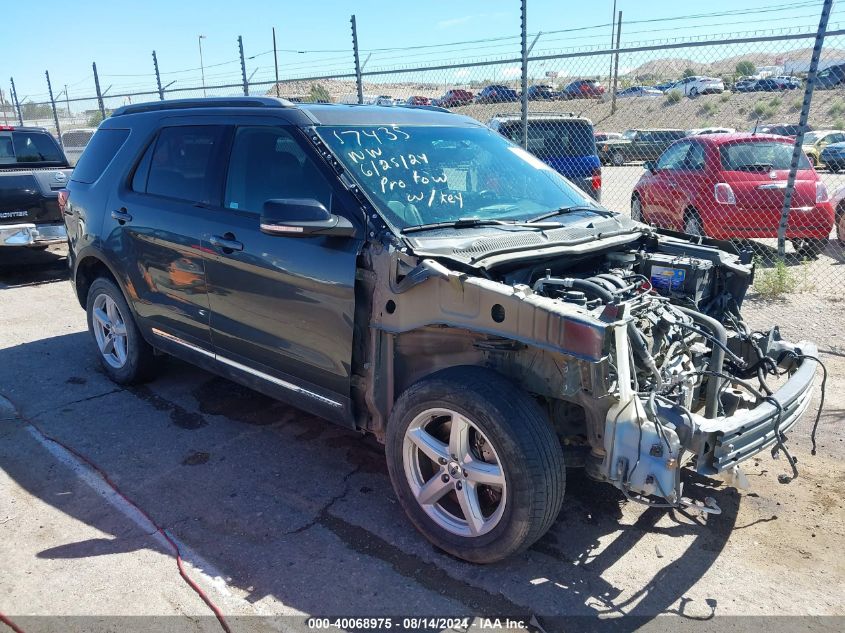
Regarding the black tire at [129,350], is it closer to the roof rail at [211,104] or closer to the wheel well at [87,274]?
the wheel well at [87,274]

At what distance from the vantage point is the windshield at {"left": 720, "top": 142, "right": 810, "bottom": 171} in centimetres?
894

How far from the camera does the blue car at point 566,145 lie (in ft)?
34.9

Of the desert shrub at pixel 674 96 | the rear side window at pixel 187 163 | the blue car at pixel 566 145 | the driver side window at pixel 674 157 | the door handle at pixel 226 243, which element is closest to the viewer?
the door handle at pixel 226 243

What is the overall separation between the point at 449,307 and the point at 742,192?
717cm

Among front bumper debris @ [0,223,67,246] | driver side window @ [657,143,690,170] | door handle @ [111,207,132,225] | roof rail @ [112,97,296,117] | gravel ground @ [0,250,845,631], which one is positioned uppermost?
roof rail @ [112,97,296,117]

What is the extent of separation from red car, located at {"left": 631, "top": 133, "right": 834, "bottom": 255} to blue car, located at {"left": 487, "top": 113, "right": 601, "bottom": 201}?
1390 mm

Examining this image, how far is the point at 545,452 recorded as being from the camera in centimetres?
280

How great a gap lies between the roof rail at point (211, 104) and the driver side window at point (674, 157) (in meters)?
7.27

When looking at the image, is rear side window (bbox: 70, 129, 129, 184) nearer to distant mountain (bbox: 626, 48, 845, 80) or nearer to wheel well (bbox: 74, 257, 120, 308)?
wheel well (bbox: 74, 257, 120, 308)

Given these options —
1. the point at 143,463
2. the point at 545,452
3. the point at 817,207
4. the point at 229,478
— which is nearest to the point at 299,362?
→ the point at 229,478

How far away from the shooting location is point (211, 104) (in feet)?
14.2

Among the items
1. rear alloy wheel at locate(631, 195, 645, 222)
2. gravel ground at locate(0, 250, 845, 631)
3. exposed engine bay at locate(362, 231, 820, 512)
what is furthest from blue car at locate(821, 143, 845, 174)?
exposed engine bay at locate(362, 231, 820, 512)

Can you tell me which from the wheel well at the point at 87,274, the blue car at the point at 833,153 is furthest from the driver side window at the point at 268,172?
the blue car at the point at 833,153

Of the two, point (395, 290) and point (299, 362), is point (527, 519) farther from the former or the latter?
point (299, 362)
